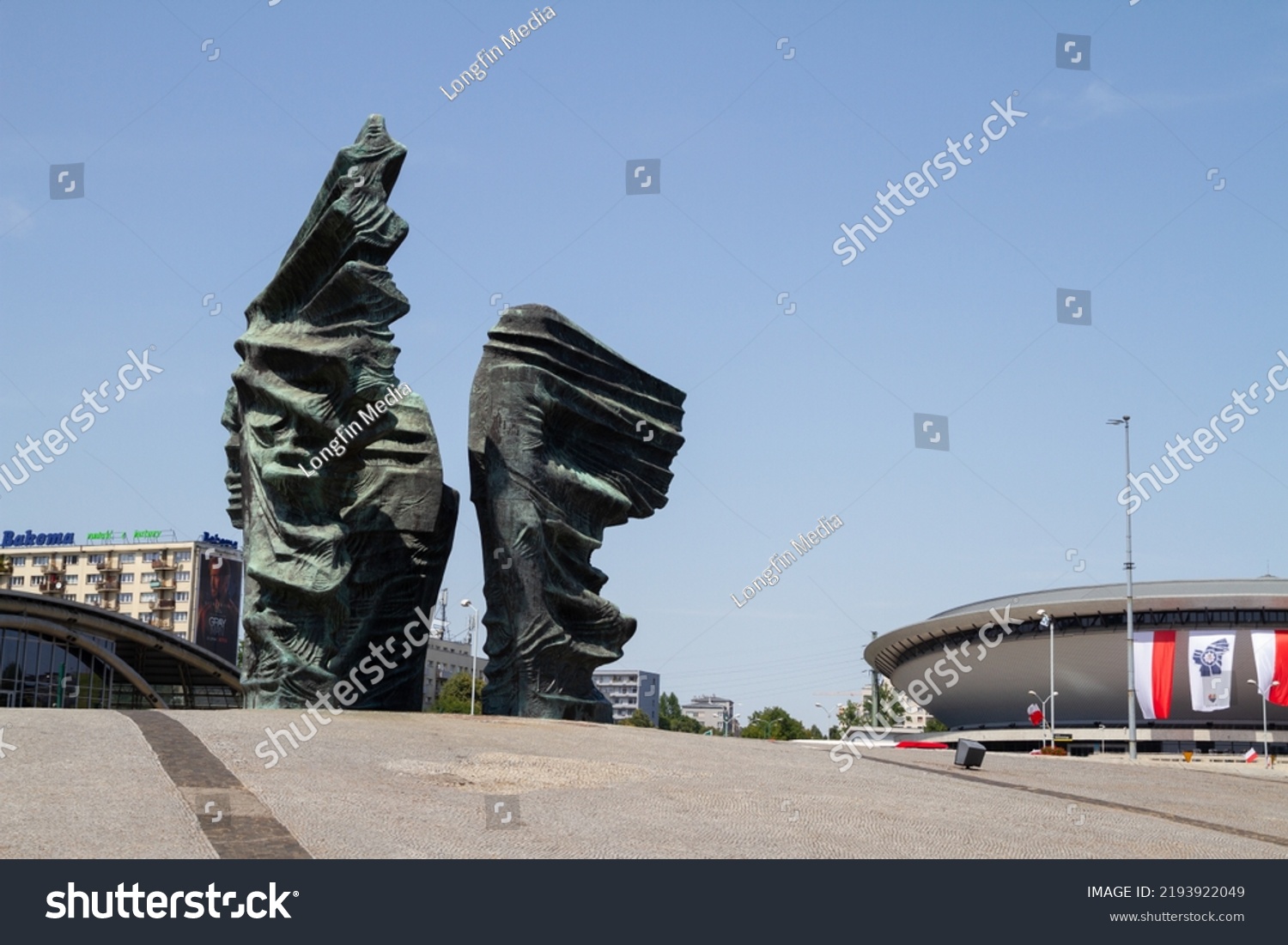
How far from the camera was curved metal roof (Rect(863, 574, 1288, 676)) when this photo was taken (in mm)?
90188

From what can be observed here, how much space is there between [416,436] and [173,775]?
15.6 m

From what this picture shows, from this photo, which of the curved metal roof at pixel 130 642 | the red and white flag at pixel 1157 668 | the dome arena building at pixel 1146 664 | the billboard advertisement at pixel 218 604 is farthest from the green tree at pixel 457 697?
the red and white flag at pixel 1157 668

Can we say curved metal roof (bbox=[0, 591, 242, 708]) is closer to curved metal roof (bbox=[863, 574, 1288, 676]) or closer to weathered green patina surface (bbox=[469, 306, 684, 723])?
weathered green patina surface (bbox=[469, 306, 684, 723])

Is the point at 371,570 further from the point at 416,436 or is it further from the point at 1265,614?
the point at 1265,614

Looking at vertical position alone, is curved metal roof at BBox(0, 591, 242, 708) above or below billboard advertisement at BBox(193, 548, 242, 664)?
below

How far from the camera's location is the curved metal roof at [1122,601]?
90.2m

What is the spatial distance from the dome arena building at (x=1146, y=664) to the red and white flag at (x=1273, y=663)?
7 cm

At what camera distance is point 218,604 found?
340 feet

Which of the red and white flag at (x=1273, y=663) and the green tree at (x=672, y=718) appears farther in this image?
the green tree at (x=672, y=718)

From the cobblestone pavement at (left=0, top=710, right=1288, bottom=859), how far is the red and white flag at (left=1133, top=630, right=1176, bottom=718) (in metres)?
69.7

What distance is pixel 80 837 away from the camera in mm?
13453

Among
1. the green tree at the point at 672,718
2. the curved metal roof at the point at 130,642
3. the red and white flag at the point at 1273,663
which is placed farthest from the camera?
the green tree at the point at 672,718

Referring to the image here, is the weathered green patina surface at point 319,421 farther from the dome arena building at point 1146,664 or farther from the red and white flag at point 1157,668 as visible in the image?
the red and white flag at point 1157,668

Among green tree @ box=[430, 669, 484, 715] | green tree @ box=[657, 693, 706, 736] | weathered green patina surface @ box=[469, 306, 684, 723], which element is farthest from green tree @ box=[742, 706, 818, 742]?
weathered green patina surface @ box=[469, 306, 684, 723]
